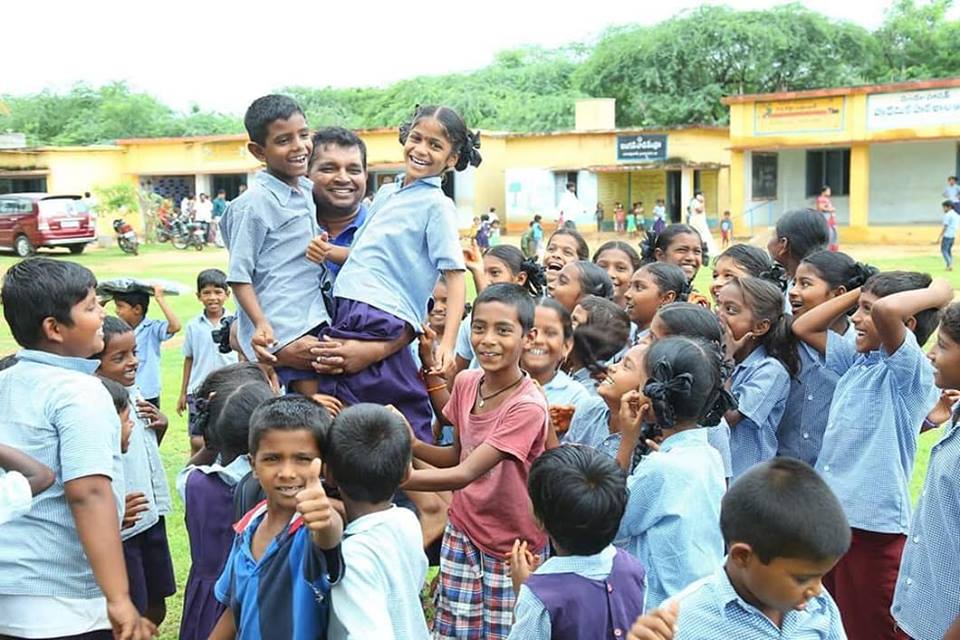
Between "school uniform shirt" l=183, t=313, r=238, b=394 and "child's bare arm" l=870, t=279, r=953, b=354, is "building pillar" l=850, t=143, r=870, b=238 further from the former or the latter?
"child's bare arm" l=870, t=279, r=953, b=354

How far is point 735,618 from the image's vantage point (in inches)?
85.6

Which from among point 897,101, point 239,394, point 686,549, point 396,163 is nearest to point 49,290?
point 239,394

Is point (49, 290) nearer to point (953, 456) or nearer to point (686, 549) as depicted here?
point (686, 549)

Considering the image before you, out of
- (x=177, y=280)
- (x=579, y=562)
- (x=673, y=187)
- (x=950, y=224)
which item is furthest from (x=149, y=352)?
(x=673, y=187)

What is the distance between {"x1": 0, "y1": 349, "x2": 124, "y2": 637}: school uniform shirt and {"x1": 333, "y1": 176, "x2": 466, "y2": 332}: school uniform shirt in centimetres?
93

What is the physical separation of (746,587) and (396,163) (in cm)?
3015

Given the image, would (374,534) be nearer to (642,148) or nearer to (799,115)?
(799,115)

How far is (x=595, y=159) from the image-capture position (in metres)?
32.4

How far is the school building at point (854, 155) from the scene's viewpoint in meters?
25.3

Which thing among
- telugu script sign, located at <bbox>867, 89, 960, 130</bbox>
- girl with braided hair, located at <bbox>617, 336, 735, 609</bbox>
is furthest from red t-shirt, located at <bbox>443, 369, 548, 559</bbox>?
telugu script sign, located at <bbox>867, 89, 960, 130</bbox>

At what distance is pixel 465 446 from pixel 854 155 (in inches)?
1012

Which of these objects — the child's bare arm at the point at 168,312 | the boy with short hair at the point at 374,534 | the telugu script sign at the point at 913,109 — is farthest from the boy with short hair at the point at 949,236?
the boy with short hair at the point at 374,534

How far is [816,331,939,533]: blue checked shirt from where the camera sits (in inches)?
139

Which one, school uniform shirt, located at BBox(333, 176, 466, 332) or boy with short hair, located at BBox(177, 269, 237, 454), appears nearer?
school uniform shirt, located at BBox(333, 176, 466, 332)
